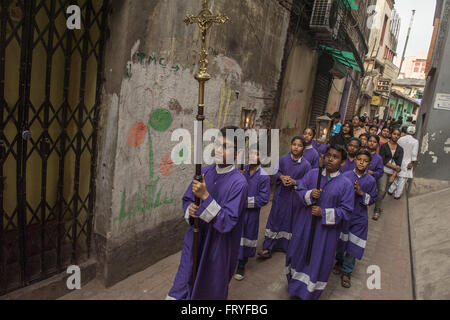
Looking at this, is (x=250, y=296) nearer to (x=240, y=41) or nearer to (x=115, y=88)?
(x=115, y=88)

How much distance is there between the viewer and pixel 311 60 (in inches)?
389

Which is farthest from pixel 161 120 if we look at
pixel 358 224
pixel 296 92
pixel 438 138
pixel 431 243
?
pixel 438 138

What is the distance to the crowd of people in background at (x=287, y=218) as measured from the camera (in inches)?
113

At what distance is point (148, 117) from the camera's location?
3.88 m

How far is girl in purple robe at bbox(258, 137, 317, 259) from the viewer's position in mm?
4918

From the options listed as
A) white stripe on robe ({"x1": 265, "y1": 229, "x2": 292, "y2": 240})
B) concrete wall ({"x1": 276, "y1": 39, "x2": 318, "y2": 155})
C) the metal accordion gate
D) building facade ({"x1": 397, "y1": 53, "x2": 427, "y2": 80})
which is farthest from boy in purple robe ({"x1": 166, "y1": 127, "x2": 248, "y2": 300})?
building facade ({"x1": 397, "y1": 53, "x2": 427, "y2": 80})

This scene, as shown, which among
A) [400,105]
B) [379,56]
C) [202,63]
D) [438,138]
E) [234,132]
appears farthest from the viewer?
[400,105]

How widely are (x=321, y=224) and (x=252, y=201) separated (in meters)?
0.95

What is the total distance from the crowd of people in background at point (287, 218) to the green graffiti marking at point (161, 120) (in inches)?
46.4

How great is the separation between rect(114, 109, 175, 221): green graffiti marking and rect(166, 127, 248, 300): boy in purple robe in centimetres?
120

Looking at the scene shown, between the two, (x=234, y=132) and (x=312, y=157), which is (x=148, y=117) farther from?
(x=312, y=157)

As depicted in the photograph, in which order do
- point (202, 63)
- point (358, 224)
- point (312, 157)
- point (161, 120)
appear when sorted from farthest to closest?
1. point (312, 157)
2. point (358, 224)
3. point (161, 120)
4. point (202, 63)

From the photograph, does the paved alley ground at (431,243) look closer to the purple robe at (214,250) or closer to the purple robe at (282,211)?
the purple robe at (282,211)

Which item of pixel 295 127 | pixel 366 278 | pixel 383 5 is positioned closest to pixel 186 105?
pixel 366 278
